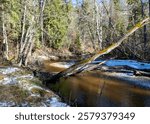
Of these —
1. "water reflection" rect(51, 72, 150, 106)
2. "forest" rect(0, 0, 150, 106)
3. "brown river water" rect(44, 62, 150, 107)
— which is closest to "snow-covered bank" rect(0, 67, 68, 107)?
"forest" rect(0, 0, 150, 106)

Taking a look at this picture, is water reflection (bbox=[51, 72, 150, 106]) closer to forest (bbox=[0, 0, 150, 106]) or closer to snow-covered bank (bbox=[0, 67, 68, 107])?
forest (bbox=[0, 0, 150, 106])

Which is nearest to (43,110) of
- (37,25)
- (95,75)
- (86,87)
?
(86,87)

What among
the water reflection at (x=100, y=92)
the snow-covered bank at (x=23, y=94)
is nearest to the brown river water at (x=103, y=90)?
the water reflection at (x=100, y=92)

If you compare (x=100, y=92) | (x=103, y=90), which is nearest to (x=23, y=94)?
(x=100, y=92)

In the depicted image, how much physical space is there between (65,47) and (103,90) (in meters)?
33.7

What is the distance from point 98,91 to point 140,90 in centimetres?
198

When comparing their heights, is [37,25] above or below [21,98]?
above

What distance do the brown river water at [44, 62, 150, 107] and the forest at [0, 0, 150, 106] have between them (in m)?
0.11

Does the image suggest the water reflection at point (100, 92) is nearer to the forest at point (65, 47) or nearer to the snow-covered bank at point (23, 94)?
the forest at point (65, 47)

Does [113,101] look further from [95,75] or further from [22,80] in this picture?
[95,75]

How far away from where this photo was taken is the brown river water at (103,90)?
12359mm

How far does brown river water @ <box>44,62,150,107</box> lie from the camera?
40.5ft

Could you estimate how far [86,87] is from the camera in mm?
15852

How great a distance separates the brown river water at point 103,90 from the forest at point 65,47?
0.11 m
